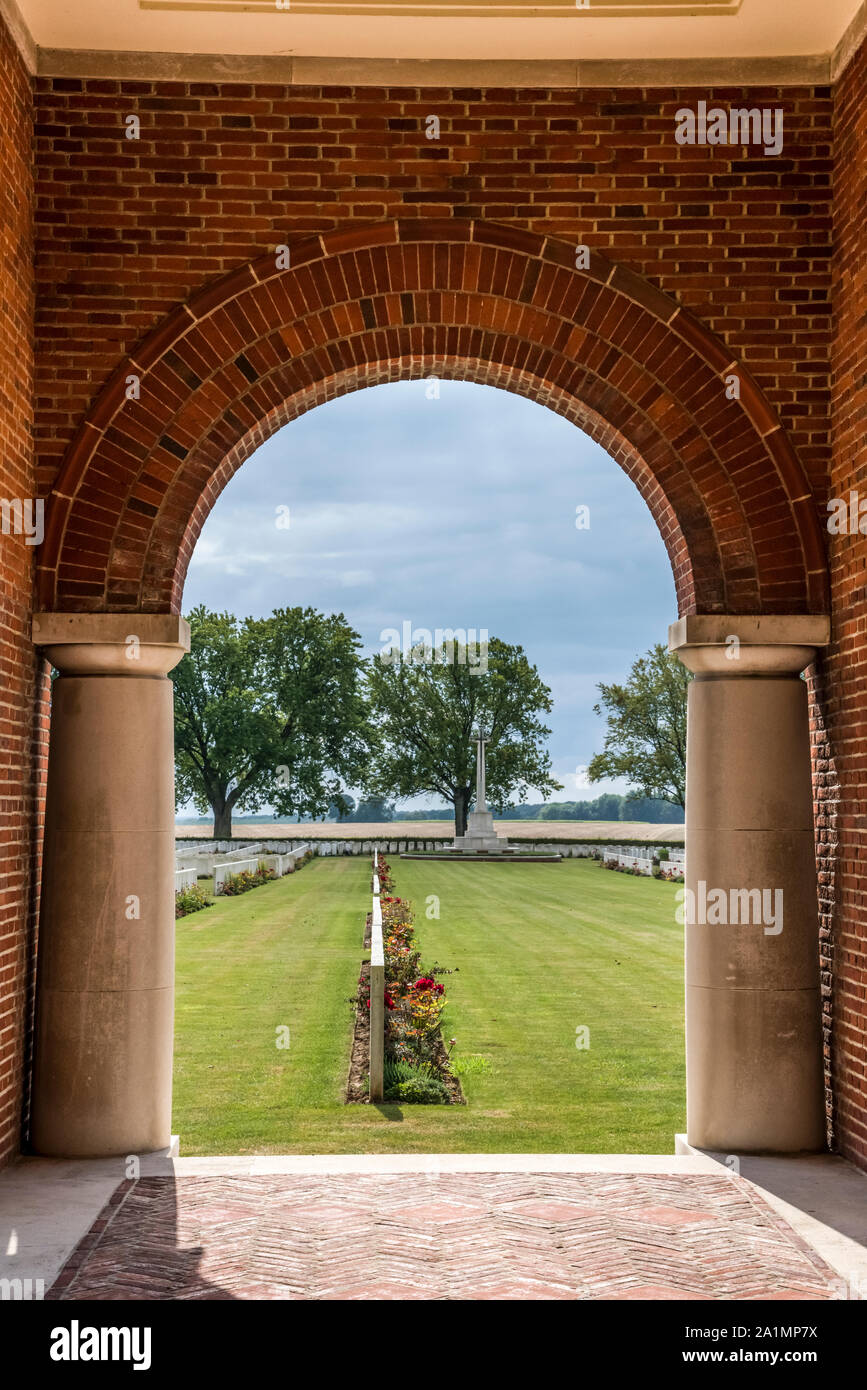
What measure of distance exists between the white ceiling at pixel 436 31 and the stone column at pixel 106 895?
309 cm

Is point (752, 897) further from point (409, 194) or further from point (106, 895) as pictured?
point (409, 194)

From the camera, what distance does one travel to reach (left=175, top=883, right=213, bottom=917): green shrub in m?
22.5

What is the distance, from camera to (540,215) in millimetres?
6957

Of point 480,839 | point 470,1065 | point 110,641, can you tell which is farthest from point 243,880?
point 110,641

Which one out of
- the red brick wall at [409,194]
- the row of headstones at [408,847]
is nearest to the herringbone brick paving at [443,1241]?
the red brick wall at [409,194]

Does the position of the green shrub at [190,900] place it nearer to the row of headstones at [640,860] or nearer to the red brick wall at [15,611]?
the row of headstones at [640,860]

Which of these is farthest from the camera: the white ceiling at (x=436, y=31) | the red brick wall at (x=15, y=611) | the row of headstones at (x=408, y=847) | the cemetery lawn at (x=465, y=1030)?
the row of headstones at (x=408, y=847)

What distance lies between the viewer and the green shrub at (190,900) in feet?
73.7

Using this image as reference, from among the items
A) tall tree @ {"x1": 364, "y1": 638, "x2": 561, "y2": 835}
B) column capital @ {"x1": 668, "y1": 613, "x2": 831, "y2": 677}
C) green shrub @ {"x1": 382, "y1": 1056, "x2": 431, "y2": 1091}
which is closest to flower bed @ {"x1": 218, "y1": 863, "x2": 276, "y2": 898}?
green shrub @ {"x1": 382, "y1": 1056, "x2": 431, "y2": 1091}

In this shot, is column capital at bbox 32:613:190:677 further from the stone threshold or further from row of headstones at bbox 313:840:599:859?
row of headstones at bbox 313:840:599:859

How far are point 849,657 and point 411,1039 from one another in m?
5.83

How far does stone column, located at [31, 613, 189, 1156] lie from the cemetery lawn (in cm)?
153

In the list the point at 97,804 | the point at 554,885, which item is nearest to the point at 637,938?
the point at 554,885

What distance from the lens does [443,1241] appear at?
5.13m
